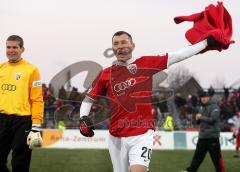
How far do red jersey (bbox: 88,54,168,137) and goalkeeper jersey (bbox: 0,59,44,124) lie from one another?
1.13 meters

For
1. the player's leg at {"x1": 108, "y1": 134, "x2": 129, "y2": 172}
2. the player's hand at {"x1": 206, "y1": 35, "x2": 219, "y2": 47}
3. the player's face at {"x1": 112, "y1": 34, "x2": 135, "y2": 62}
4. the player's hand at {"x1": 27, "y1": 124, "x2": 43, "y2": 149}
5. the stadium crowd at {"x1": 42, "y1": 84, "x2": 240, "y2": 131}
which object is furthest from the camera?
the stadium crowd at {"x1": 42, "y1": 84, "x2": 240, "y2": 131}

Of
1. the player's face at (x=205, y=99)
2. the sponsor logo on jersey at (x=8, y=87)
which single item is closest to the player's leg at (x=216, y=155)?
the player's face at (x=205, y=99)

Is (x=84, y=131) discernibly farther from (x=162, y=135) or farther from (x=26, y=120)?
(x=162, y=135)

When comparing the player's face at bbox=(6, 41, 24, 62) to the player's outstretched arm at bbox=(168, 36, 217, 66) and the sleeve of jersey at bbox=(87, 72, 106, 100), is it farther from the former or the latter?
the player's outstretched arm at bbox=(168, 36, 217, 66)

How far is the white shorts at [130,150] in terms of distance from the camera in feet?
18.0

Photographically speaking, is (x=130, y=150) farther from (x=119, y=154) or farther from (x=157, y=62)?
(x=157, y=62)

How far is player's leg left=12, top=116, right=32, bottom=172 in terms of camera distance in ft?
21.6

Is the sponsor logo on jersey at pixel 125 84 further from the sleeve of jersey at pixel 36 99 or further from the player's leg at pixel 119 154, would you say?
the sleeve of jersey at pixel 36 99

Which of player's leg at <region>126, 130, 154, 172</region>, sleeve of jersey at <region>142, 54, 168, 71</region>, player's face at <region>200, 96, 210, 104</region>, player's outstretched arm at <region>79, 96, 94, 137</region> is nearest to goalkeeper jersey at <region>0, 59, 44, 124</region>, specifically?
player's outstretched arm at <region>79, 96, 94, 137</region>

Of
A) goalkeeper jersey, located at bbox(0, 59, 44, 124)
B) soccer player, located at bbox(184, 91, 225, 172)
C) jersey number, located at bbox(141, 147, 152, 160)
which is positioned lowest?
soccer player, located at bbox(184, 91, 225, 172)

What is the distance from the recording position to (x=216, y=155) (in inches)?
434

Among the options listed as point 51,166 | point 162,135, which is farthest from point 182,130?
point 51,166

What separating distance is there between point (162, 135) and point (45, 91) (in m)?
7.71

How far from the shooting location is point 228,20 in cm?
565
